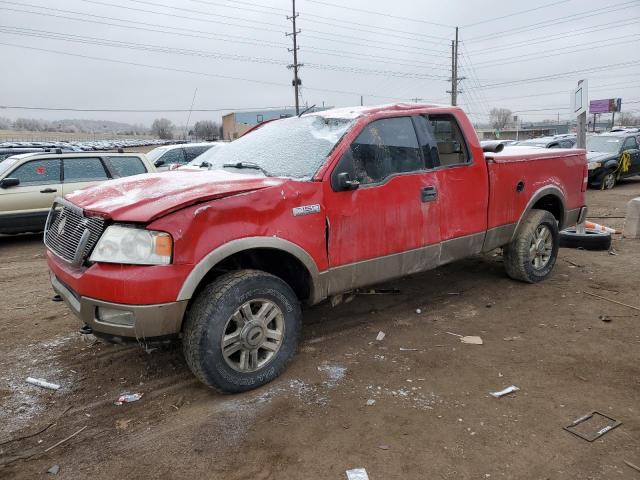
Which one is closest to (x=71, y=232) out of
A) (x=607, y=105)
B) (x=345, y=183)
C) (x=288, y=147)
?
(x=288, y=147)

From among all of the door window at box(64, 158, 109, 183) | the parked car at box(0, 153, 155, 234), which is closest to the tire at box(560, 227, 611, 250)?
the parked car at box(0, 153, 155, 234)

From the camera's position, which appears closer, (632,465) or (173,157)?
(632,465)

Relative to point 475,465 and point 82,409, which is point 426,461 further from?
point 82,409

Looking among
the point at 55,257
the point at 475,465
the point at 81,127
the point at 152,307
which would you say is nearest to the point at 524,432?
the point at 475,465

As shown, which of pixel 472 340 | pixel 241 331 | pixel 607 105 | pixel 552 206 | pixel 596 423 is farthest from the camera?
pixel 607 105

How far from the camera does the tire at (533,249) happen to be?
17.8ft

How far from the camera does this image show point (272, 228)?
3328mm

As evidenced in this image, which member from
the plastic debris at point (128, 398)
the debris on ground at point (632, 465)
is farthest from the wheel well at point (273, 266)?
the debris on ground at point (632, 465)

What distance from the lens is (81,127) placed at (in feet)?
279

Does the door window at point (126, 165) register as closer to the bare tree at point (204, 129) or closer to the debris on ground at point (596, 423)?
Result: the debris on ground at point (596, 423)

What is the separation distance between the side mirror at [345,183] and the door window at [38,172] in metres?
7.23

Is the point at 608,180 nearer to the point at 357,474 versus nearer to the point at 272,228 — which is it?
the point at 272,228

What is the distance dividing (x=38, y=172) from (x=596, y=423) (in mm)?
9221

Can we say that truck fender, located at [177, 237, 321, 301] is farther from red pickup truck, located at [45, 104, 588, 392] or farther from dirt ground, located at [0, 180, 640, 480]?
dirt ground, located at [0, 180, 640, 480]
